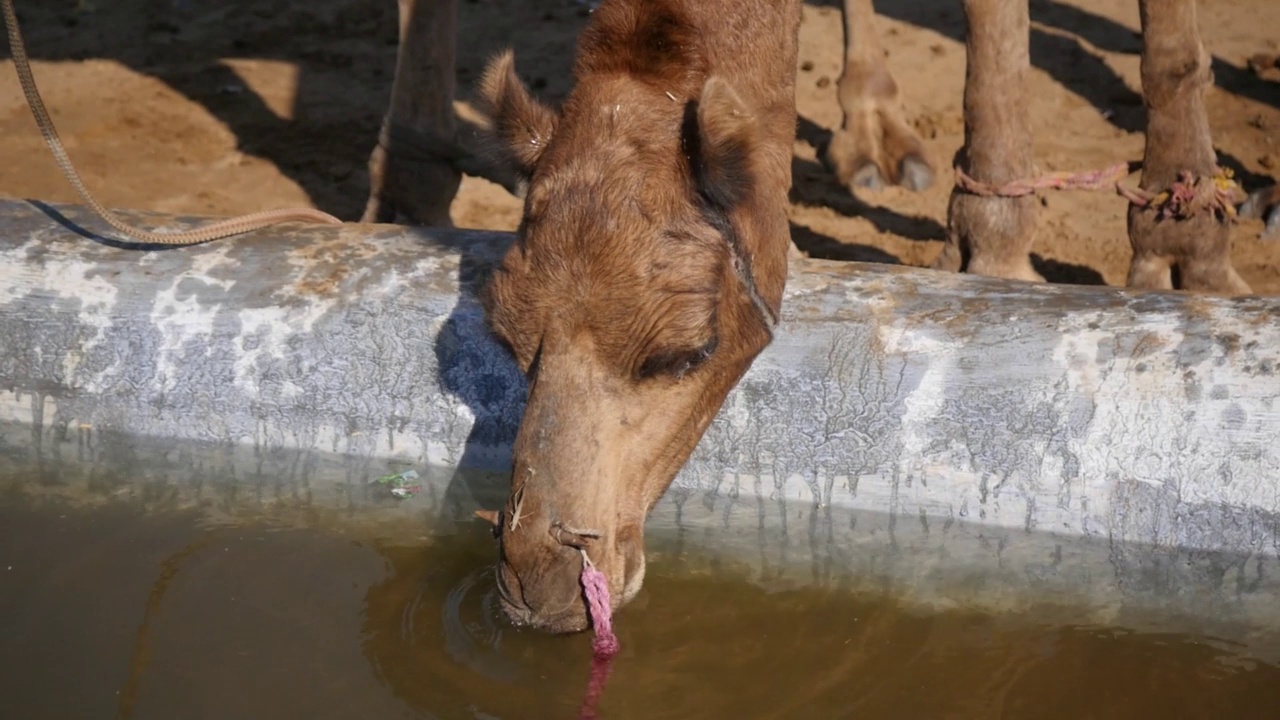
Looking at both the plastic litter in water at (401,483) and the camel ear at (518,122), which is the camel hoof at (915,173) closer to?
the plastic litter in water at (401,483)

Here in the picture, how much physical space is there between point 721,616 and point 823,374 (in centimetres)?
69

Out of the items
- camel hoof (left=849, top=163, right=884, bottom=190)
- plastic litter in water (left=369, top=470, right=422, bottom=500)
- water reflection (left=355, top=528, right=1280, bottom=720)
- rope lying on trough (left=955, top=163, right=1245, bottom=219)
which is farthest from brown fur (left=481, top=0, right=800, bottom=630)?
camel hoof (left=849, top=163, right=884, bottom=190)

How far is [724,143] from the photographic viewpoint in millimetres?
3115

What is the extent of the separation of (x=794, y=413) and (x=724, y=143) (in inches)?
40.4

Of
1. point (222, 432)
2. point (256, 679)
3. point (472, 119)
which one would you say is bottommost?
point (256, 679)

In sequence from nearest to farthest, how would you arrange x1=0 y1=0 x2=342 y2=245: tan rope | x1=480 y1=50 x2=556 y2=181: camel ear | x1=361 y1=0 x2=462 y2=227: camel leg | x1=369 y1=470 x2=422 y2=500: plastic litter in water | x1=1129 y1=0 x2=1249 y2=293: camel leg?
x1=480 y1=50 x2=556 y2=181: camel ear, x1=0 y1=0 x2=342 y2=245: tan rope, x1=369 y1=470 x2=422 y2=500: plastic litter in water, x1=1129 y1=0 x2=1249 y2=293: camel leg, x1=361 y1=0 x2=462 y2=227: camel leg

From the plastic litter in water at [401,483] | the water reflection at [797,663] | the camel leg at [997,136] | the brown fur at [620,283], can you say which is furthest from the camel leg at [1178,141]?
Result: the plastic litter in water at [401,483]

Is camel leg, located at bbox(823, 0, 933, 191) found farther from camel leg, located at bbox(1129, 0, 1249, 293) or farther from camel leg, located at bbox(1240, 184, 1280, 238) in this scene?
camel leg, located at bbox(1129, 0, 1249, 293)

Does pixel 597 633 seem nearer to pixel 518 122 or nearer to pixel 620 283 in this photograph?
pixel 620 283

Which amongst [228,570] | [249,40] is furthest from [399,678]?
[249,40]

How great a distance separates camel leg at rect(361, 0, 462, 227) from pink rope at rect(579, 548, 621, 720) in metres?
2.87

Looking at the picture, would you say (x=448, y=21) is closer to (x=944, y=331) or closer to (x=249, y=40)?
(x=944, y=331)

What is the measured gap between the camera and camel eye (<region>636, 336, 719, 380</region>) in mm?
3041

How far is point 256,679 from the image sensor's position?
11.6ft
